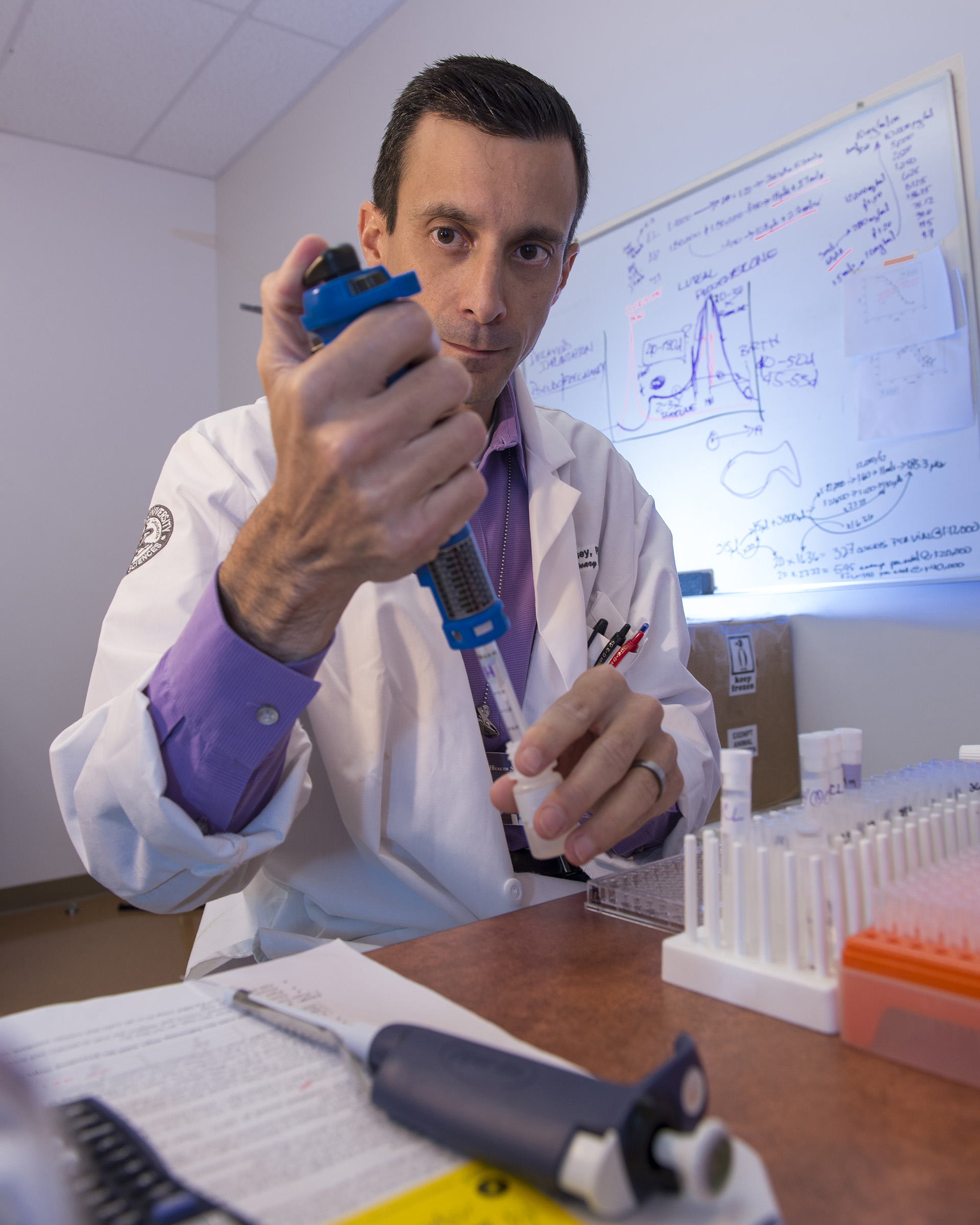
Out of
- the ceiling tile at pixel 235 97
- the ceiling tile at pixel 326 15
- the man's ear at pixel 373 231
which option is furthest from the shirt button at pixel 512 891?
the ceiling tile at pixel 235 97

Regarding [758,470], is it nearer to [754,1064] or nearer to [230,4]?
[754,1064]

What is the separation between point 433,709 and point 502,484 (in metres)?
0.42

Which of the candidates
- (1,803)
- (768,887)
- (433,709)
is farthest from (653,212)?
(1,803)

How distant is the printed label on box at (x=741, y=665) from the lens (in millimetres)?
1679

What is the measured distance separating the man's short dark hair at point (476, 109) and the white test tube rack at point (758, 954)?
0.89 m

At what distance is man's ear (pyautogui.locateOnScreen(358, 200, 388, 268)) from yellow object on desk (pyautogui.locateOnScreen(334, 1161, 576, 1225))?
1.08m

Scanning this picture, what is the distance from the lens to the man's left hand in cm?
61

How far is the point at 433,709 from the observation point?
94 centimetres

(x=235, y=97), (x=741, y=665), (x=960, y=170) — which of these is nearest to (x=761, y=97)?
(x=960, y=170)

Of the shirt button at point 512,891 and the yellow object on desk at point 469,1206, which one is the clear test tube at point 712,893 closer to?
the yellow object on desk at point 469,1206

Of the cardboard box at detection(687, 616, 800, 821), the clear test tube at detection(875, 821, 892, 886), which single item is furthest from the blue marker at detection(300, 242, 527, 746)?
the cardboard box at detection(687, 616, 800, 821)

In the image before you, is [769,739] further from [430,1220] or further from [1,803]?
[1,803]

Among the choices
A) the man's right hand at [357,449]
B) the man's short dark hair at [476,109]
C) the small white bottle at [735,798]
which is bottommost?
the small white bottle at [735,798]

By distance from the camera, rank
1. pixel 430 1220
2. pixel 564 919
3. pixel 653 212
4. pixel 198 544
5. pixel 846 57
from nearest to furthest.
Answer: pixel 430 1220 → pixel 564 919 → pixel 198 544 → pixel 846 57 → pixel 653 212
